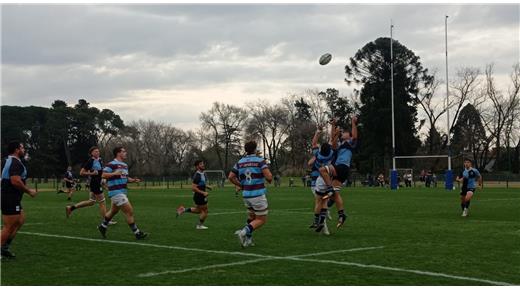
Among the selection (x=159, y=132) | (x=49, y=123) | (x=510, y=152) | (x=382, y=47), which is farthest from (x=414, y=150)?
(x=49, y=123)

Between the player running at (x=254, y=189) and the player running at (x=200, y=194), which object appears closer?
the player running at (x=254, y=189)

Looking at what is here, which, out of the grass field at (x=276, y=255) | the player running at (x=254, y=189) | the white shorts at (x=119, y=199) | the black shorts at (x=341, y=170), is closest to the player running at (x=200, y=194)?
the grass field at (x=276, y=255)

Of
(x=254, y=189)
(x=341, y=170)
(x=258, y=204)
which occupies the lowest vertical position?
(x=258, y=204)

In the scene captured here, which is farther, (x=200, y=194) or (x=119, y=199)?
(x=200, y=194)

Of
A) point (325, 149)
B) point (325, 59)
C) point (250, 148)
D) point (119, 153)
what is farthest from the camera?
point (325, 59)

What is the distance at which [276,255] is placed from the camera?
10.7 m

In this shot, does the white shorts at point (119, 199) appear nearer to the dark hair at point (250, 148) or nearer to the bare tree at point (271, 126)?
the dark hair at point (250, 148)

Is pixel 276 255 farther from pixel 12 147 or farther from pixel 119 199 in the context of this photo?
pixel 12 147

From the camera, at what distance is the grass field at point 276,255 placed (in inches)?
333

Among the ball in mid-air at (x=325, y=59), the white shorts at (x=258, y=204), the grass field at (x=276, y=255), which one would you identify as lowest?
the grass field at (x=276, y=255)

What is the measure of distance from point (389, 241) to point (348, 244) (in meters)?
1.07

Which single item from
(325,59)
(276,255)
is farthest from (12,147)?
(325,59)

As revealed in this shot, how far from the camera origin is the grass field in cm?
846

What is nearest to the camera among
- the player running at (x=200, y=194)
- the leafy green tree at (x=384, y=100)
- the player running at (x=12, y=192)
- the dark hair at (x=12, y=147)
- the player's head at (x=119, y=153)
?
the player running at (x=12, y=192)
